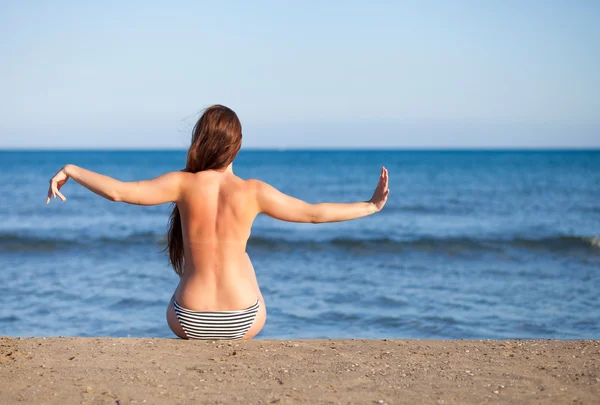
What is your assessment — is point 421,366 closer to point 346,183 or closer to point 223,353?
point 223,353

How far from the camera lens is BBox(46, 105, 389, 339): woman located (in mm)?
4211

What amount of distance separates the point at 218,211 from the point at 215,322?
32.2 inches

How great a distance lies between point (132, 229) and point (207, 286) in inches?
511

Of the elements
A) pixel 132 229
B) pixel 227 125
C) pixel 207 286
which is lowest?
pixel 132 229

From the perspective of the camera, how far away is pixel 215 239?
171 inches

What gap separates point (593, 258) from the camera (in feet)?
41.4

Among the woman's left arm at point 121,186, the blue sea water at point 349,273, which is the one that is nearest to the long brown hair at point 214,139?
the woman's left arm at point 121,186

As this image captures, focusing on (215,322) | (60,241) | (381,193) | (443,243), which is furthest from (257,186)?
(60,241)

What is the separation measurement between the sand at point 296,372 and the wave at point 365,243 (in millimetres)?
8955

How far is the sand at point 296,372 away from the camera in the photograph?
3.62 metres

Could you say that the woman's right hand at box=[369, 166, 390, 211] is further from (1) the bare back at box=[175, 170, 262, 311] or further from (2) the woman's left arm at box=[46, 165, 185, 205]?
(2) the woman's left arm at box=[46, 165, 185, 205]

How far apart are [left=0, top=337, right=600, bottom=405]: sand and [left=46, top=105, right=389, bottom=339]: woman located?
335 millimetres

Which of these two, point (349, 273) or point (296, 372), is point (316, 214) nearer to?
point (296, 372)

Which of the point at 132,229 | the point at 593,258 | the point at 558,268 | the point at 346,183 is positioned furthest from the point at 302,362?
the point at 346,183
